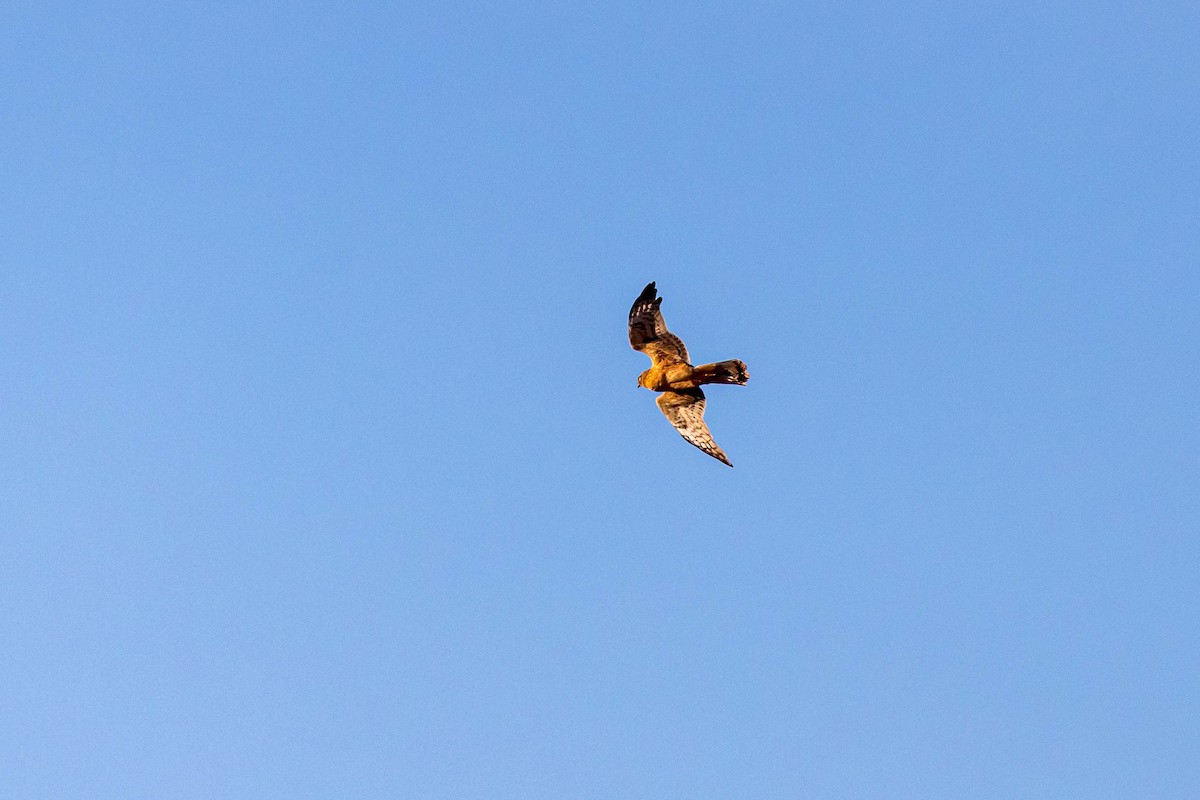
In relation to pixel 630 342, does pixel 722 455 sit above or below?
below

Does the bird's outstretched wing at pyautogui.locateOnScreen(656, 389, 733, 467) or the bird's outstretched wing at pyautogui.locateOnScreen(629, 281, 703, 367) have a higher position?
the bird's outstretched wing at pyautogui.locateOnScreen(629, 281, 703, 367)

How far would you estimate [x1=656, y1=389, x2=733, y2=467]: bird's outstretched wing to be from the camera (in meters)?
42.0

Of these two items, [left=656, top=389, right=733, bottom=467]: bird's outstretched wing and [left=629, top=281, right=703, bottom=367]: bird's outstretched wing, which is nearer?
[left=656, top=389, right=733, bottom=467]: bird's outstretched wing

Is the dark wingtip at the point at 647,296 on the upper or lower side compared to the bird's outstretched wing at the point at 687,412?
upper

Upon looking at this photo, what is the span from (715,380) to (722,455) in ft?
7.82

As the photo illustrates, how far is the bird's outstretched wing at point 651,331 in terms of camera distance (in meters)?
43.6

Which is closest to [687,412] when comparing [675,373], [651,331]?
[675,373]

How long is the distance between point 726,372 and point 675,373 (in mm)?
2318

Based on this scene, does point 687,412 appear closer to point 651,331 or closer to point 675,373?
point 675,373

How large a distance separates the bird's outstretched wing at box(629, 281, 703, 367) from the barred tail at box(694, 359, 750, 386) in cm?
233

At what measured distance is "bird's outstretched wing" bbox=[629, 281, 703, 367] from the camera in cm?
4362

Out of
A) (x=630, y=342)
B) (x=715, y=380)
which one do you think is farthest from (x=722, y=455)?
(x=630, y=342)

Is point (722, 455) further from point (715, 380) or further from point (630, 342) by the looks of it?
point (630, 342)

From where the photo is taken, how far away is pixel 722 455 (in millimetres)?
40656
